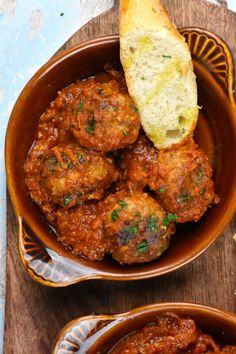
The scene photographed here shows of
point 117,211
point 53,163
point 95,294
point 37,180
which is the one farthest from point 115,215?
point 95,294

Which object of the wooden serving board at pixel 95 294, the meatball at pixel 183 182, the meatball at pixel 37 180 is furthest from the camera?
the wooden serving board at pixel 95 294

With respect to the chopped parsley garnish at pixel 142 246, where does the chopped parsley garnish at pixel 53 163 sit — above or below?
above

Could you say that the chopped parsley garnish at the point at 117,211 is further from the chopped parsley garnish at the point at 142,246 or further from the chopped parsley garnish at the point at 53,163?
the chopped parsley garnish at the point at 53,163

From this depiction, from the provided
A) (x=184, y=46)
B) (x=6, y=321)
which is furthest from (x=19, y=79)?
(x=6, y=321)

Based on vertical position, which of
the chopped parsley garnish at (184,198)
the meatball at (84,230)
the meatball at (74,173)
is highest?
the meatball at (74,173)

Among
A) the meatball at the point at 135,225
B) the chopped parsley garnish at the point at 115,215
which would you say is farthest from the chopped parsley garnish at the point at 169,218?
the chopped parsley garnish at the point at 115,215

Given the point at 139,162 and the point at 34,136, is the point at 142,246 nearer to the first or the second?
the point at 139,162

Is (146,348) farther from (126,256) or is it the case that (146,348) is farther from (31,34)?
(31,34)
